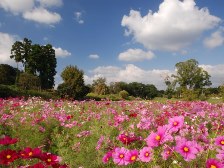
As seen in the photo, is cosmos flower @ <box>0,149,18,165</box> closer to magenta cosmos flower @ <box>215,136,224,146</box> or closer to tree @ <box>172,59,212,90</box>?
magenta cosmos flower @ <box>215,136,224,146</box>

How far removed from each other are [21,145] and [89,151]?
199 centimetres

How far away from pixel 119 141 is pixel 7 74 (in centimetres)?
5610

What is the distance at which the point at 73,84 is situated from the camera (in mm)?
41750

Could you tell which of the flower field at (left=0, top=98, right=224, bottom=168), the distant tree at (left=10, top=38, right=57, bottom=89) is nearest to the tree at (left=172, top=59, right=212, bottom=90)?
the distant tree at (left=10, top=38, right=57, bottom=89)

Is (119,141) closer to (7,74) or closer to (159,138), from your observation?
(159,138)

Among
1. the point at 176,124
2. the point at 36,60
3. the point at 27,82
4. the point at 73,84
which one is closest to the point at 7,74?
the point at 36,60

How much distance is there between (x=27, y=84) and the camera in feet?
136

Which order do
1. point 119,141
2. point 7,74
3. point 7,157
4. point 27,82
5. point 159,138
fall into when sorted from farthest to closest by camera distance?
point 7,74 < point 27,82 < point 119,141 < point 7,157 < point 159,138

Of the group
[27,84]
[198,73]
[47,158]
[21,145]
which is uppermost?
[198,73]

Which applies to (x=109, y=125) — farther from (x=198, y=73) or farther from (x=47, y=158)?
(x=198, y=73)

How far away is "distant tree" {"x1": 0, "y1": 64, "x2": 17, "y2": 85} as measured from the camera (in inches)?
2140

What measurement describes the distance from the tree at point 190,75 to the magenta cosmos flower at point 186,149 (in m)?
76.1

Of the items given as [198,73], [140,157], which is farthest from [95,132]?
[198,73]

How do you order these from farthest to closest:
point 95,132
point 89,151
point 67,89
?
1. point 67,89
2. point 95,132
3. point 89,151
